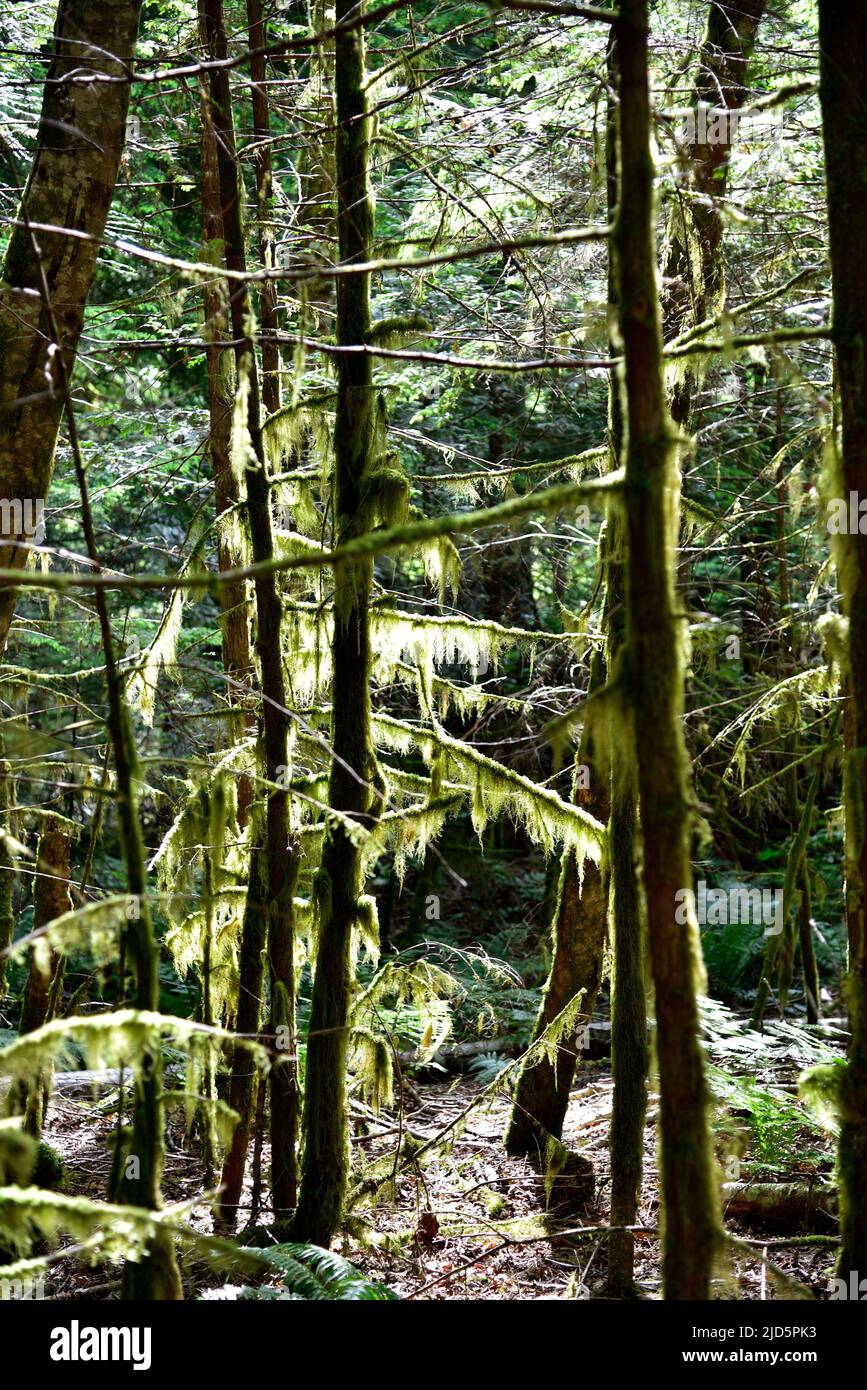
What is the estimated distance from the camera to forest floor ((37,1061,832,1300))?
5.55 m

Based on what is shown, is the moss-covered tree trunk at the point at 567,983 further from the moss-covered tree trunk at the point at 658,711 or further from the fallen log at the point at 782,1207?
the moss-covered tree trunk at the point at 658,711

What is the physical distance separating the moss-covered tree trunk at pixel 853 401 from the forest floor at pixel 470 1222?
1.12 metres

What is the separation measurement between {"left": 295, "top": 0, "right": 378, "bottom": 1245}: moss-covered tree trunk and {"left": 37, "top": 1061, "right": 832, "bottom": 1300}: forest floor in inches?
25.6

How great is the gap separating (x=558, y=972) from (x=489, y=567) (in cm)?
685

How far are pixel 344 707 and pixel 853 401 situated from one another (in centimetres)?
288

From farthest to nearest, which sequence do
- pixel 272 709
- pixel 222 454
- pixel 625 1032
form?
pixel 222 454 → pixel 272 709 → pixel 625 1032

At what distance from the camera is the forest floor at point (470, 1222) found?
5.55 metres

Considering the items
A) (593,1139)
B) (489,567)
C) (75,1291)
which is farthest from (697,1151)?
(489,567)

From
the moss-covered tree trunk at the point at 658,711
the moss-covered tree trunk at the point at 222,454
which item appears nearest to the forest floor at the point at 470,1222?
the moss-covered tree trunk at the point at 658,711

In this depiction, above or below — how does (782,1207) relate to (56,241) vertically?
below

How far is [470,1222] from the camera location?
6543mm

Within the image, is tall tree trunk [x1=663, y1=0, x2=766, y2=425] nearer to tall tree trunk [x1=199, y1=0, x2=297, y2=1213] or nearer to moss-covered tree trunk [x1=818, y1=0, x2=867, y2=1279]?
tall tree trunk [x1=199, y1=0, x2=297, y2=1213]

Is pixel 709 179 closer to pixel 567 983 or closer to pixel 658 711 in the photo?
pixel 658 711

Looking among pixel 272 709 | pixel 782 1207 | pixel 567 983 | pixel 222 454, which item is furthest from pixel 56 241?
pixel 782 1207
